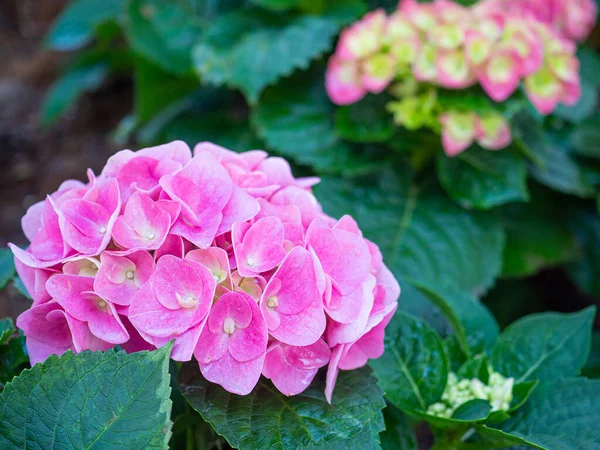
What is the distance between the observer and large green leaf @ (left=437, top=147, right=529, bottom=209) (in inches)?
49.7

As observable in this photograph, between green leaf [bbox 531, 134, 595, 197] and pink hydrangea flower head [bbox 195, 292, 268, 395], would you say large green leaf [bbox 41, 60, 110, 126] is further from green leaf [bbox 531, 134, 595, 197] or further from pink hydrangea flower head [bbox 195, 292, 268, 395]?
pink hydrangea flower head [bbox 195, 292, 268, 395]

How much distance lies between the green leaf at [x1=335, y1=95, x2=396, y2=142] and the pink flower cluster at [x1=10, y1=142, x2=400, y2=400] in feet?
2.29

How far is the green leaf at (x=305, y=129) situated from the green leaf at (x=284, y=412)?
715mm

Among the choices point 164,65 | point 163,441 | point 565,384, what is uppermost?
point 163,441

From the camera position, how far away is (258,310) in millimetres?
542

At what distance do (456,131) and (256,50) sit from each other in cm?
48

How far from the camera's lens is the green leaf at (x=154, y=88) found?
1664 mm

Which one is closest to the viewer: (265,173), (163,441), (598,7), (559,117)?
(163,441)

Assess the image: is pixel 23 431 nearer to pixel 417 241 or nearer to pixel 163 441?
pixel 163 441

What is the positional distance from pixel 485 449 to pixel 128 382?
42 centimetres

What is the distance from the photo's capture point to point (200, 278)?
1.77ft

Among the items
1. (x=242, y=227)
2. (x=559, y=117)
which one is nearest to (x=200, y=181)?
(x=242, y=227)

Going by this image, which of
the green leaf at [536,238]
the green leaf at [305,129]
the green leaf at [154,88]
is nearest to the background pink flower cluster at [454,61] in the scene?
the green leaf at [305,129]

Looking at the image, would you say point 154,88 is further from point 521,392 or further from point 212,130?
point 521,392
